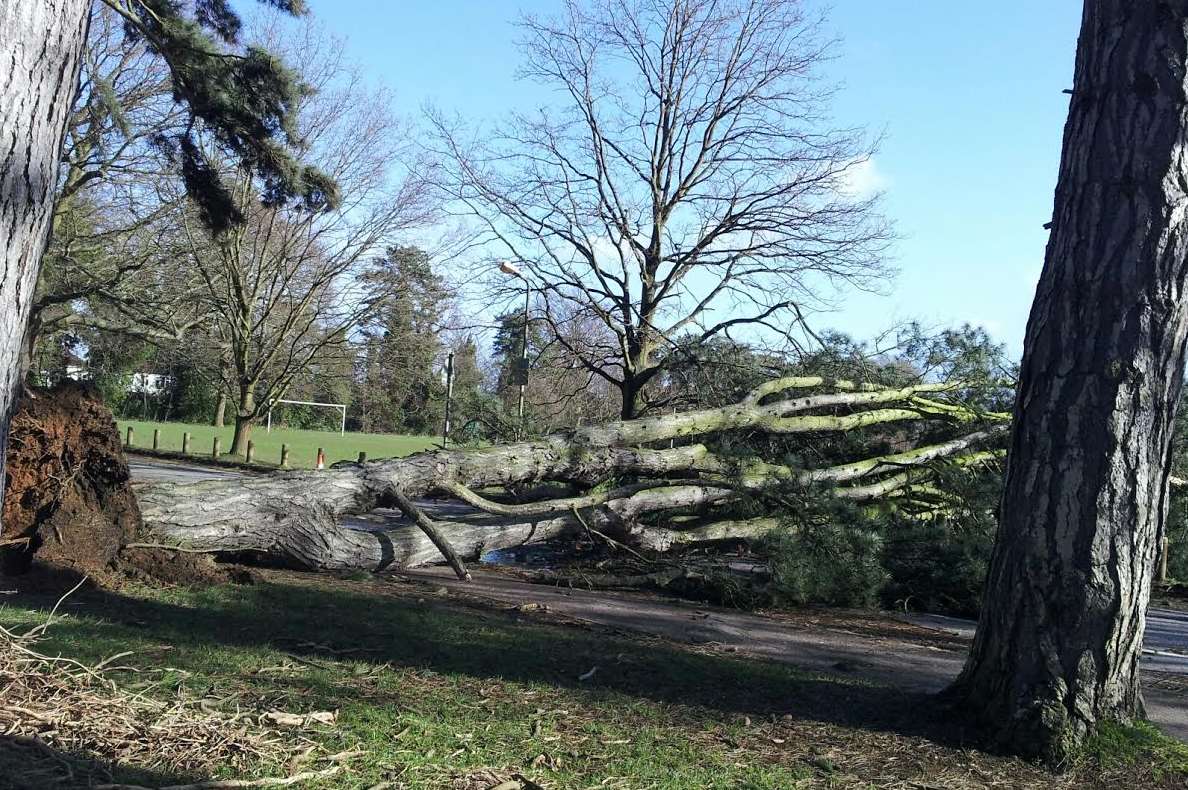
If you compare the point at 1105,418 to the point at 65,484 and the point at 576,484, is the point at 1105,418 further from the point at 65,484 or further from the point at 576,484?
the point at 576,484

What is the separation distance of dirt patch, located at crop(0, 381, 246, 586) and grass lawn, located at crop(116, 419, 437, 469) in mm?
20323

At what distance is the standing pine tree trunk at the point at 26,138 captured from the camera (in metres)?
3.36

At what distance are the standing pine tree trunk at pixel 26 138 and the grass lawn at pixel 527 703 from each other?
165 centimetres

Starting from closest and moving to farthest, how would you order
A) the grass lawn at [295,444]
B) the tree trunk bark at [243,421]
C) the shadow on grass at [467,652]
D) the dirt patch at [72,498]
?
the shadow on grass at [467,652]
the dirt patch at [72,498]
the tree trunk bark at [243,421]
the grass lawn at [295,444]

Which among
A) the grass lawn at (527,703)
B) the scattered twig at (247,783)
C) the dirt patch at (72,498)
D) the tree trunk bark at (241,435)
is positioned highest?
the tree trunk bark at (241,435)

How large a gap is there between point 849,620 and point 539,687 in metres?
4.27

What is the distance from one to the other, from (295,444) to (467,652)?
3250 cm

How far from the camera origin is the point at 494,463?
9477 millimetres

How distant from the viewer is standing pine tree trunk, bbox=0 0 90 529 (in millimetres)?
3361

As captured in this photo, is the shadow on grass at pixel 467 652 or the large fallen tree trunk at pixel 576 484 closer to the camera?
the shadow on grass at pixel 467 652

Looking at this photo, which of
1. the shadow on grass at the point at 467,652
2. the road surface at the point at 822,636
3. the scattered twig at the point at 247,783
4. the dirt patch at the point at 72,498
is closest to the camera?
the scattered twig at the point at 247,783

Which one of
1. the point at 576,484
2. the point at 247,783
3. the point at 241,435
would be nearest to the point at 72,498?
the point at 247,783

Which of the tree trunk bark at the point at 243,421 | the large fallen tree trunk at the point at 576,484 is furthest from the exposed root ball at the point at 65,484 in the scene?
the tree trunk bark at the point at 243,421

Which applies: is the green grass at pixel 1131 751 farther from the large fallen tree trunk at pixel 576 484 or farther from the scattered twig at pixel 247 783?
the large fallen tree trunk at pixel 576 484
